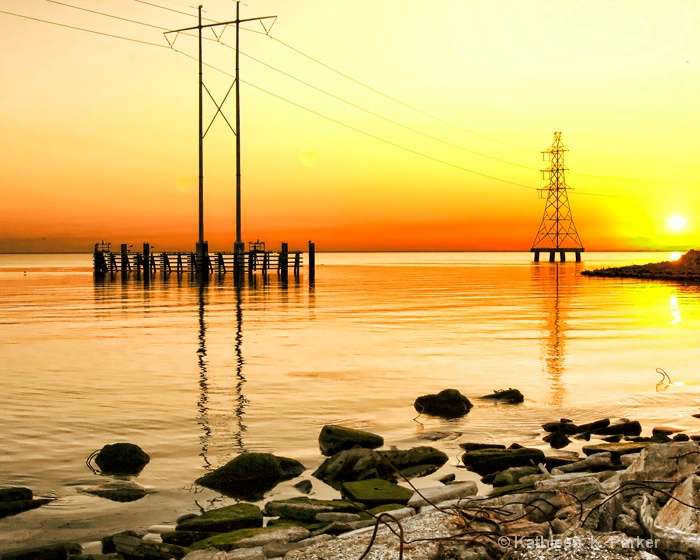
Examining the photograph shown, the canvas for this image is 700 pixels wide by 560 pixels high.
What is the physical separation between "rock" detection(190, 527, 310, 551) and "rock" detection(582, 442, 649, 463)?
4.34 metres

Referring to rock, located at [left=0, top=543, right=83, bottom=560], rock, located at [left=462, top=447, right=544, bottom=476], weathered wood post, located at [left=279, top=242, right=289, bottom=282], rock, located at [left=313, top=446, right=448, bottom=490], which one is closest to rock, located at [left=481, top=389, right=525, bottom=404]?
rock, located at [left=462, top=447, right=544, bottom=476]

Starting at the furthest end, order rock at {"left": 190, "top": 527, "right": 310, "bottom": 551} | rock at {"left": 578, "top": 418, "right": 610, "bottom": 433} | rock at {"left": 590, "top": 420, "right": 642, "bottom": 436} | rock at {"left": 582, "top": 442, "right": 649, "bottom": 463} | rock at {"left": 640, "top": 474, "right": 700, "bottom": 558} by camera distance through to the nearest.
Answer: rock at {"left": 578, "top": 418, "right": 610, "bottom": 433}
rock at {"left": 590, "top": 420, "right": 642, "bottom": 436}
rock at {"left": 582, "top": 442, "right": 649, "bottom": 463}
rock at {"left": 190, "top": 527, "right": 310, "bottom": 551}
rock at {"left": 640, "top": 474, "right": 700, "bottom": 558}

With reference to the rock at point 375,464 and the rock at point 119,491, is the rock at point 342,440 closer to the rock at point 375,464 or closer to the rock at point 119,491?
the rock at point 375,464

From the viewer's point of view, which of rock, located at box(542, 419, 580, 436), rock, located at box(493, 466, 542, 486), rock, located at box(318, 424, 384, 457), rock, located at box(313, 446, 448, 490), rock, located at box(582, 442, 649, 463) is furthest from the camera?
rock, located at box(542, 419, 580, 436)

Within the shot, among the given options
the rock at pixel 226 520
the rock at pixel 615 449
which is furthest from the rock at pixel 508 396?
the rock at pixel 226 520

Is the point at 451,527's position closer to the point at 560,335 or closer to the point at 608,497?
the point at 608,497

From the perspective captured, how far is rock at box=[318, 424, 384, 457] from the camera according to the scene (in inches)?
396

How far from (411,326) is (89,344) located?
10908mm

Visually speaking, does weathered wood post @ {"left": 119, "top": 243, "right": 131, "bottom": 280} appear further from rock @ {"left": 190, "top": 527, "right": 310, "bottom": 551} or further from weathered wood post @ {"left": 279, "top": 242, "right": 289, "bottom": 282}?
rock @ {"left": 190, "top": 527, "right": 310, "bottom": 551}

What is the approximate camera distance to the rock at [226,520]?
7.25 metres

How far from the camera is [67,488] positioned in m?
8.70

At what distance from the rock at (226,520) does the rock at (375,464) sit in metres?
1.35

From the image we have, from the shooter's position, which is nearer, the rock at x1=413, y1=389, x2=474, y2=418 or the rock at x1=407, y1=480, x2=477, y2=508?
the rock at x1=407, y1=480, x2=477, y2=508

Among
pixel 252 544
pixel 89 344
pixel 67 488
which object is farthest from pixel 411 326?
pixel 252 544
